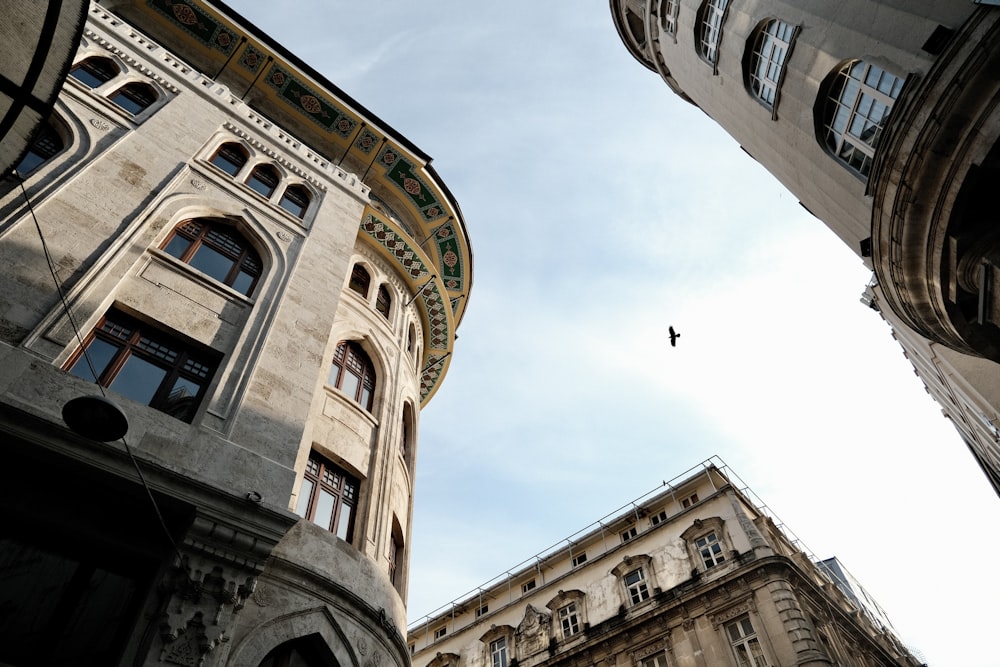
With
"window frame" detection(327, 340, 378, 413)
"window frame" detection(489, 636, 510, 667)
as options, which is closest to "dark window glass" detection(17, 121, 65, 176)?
"window frame" detection(327, 340, 378, 413)

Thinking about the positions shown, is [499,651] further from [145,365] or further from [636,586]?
[145,365]

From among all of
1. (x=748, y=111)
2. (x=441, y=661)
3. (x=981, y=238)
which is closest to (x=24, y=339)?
(x=981, y=238)

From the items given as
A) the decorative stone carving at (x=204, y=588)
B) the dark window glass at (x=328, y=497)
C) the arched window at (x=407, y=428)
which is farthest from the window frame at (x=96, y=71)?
the decorative stone carving at (x=204, y=588)

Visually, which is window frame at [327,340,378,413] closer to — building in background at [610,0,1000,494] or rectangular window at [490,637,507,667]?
building in background at [610,0,1000,494]

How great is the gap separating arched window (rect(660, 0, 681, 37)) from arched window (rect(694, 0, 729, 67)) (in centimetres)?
203

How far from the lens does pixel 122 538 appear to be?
8.21m

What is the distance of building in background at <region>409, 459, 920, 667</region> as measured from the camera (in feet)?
91.5

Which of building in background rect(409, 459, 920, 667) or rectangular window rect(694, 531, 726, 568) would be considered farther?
rectangular window rect(694, 531, 726, 568)

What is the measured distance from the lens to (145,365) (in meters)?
10.2

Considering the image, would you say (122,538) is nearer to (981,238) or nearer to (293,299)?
(293,299)

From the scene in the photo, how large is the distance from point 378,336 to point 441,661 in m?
33.1

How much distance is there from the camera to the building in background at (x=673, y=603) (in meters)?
27.9

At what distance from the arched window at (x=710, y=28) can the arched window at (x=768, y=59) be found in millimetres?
1831

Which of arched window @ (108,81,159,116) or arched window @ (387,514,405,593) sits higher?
arched window @ (108,81,159,116)
